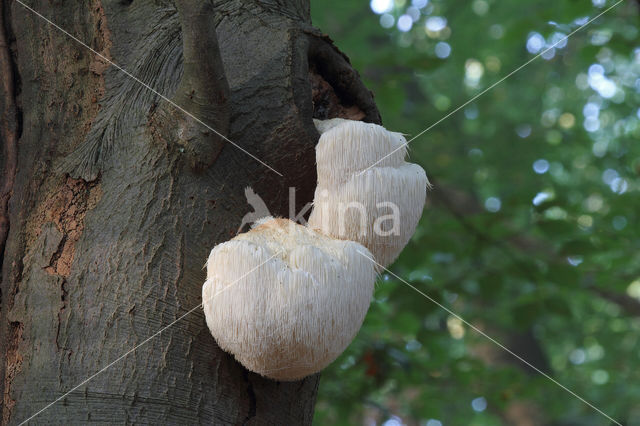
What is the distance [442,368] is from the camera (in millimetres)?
5059

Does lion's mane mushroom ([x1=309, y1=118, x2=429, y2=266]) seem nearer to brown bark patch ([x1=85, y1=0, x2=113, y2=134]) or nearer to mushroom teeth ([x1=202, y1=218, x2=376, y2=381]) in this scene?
mushroom teeth ([x1=202, y1=218, x2=376, y2=381])

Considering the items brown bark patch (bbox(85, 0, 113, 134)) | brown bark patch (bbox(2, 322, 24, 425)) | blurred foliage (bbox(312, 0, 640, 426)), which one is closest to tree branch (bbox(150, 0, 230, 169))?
brown bark patch (bbox(85, 0, 113, 134))

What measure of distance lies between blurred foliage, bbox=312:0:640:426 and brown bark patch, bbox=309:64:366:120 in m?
2.00

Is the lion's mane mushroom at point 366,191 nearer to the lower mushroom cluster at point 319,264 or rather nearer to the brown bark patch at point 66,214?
the lower mushroom cluster at point 319,264

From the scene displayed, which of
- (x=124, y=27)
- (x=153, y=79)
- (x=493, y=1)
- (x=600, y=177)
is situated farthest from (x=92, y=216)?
(x=600, y=177)

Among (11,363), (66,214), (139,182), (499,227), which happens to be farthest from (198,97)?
(499,227)

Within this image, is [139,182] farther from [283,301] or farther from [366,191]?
[366,191]

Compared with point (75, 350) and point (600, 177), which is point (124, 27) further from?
point (600, 177)

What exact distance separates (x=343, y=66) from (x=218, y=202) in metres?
0.74

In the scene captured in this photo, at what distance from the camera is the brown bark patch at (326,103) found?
2.15 meters

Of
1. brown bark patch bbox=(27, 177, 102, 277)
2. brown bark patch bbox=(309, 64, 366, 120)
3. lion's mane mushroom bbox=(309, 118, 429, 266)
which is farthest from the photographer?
brown bark patch bbox=(309, 64, 366, 120)

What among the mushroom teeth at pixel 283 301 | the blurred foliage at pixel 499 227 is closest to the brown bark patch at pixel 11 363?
the mushroom teeth at pixel 283 301

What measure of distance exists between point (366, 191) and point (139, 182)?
0.67 metres

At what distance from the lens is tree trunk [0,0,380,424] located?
1.53 m
